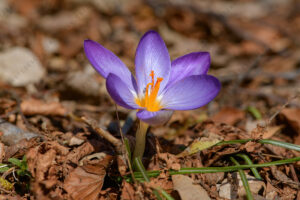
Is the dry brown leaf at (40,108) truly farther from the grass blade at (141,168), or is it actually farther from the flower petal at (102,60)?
the grass blade at (141,168)

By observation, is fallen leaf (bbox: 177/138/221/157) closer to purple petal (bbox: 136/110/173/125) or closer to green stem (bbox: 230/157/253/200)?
green stem (bbox: 230/157/253/200)

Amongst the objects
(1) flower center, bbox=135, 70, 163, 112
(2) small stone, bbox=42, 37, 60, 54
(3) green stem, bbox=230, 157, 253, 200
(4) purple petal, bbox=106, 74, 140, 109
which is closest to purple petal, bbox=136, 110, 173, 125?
(4) purple petal, bbox=106, 74, 140, 109

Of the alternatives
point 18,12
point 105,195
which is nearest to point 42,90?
point 105,195

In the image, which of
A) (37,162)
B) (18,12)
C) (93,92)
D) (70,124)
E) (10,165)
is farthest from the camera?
(18,12)

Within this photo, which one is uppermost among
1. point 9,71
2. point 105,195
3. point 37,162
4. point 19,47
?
point 19,47

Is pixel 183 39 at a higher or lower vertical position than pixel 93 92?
higher

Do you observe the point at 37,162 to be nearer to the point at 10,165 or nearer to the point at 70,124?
the point at 10,165

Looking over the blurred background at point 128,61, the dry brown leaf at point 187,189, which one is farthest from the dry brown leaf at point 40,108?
the dry brown leaf at point 187,189
